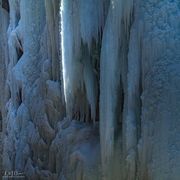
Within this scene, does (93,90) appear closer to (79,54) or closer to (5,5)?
(79,54)

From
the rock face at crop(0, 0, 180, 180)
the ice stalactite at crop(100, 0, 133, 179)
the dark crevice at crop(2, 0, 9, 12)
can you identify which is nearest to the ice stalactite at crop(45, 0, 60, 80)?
the rock face at crop(0, 0, 180, 180)

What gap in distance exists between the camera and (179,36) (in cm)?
437

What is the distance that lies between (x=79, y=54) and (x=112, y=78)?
880 mm

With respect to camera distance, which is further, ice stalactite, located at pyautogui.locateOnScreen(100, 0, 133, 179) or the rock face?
ice stalactite, located at pyautogui.locateOnScreen(100, 0, 133, 179)

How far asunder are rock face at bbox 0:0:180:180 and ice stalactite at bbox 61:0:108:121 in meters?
0.01

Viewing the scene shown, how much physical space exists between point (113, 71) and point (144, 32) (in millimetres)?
586

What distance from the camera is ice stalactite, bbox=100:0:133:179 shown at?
4.72 meters

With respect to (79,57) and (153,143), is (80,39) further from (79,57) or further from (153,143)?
(153,143)

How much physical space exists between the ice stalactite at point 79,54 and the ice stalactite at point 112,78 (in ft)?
1.65

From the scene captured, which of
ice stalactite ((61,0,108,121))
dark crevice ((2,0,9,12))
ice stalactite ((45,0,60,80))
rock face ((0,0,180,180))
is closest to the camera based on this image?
rock face ((0,0,180,180))

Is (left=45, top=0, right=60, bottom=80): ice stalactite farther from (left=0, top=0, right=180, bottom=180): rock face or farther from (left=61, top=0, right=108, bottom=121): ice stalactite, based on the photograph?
(left=61, top=0, right=108, bottom=121): ice stalactite

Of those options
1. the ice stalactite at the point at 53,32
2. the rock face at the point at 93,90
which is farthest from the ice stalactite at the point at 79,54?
the ice stalactite at the point at 53,32

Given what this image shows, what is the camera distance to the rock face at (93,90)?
436 centimetres

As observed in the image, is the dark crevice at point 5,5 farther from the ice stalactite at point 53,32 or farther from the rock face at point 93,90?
the ice stalactite at point 53,32
